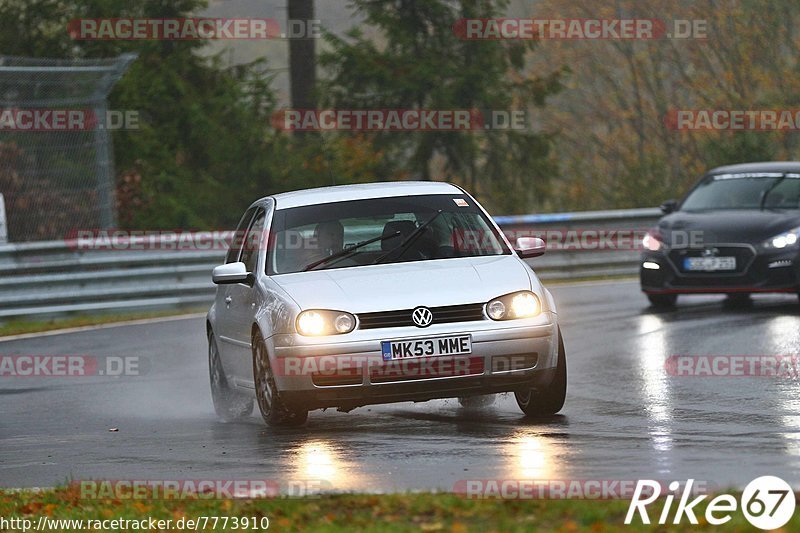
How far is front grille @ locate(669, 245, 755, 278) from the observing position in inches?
703

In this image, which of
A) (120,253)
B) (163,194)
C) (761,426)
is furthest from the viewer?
(163,194)

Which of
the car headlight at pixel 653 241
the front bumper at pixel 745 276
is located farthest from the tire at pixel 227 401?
the car headlight at pixel 653 241

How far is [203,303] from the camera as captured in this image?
22.0 meters

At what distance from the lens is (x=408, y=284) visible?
10109 mm

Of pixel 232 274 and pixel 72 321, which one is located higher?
pixel 232 274

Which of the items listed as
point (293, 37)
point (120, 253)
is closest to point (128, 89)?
point (293, 37)

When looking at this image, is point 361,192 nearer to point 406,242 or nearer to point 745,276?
point 406,242

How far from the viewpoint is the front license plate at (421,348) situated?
9.82 metres

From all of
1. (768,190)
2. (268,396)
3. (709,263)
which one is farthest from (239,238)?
(768,190)

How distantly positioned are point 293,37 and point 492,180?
5.39 m

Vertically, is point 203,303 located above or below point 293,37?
below

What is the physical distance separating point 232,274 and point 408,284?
1617mm

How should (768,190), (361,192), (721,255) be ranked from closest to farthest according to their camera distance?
(361,192)
(721,255)
(768,190)

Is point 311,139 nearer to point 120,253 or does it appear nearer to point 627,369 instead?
point 120,253
